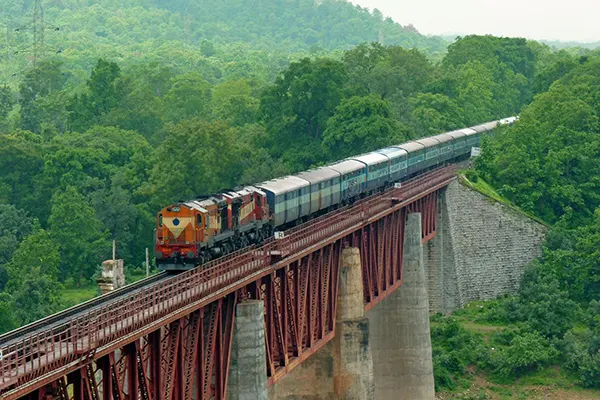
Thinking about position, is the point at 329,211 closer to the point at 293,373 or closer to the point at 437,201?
the point at 293,373

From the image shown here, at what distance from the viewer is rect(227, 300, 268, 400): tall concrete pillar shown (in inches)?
1555

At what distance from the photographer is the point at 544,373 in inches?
2788

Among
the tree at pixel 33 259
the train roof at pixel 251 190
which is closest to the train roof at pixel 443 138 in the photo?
the tree at pixel 33 259

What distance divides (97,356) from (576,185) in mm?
64344

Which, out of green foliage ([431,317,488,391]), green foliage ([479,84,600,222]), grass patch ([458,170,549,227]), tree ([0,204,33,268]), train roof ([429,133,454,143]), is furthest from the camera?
train roof ([429,133,454,143])

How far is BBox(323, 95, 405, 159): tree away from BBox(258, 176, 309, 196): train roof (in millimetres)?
33423

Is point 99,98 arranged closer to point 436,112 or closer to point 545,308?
point 436,112

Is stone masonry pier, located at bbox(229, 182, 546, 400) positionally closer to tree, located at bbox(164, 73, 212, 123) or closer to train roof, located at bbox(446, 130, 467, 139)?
train roof, located at bbox(446, 130, 467, 139)

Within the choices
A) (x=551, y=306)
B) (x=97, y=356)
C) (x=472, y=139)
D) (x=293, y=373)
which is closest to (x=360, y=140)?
(x=472, y=139)

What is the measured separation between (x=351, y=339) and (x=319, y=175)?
9682 millimetres

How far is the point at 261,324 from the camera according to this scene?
40062mm

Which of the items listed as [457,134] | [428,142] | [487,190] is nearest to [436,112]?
[457,134]

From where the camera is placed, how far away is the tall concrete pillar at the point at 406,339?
6625 cm

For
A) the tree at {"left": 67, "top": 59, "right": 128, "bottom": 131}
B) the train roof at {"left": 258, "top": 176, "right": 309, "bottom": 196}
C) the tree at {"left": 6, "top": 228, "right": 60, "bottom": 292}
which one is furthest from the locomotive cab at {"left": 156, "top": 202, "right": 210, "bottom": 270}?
the tree at {"left": 67, "top": 59, "right": 128, "bottom": 131}
